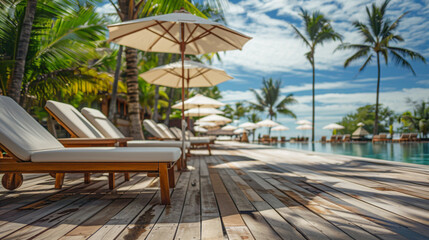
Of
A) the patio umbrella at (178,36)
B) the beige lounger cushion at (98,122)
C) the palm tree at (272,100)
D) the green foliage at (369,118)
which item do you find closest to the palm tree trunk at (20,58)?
the beige lounger cushion at (98,122)

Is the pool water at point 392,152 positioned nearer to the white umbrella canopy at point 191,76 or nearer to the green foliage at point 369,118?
the white umbrella canopy at point 191,76

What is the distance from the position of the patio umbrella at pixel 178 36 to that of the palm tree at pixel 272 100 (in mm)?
26213

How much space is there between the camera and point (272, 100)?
3086 centimetres

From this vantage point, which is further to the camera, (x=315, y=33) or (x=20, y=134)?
(x=315, y=33)

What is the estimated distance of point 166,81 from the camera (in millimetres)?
6734

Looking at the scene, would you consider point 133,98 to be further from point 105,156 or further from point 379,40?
point 379,40

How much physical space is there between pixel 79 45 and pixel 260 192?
686cm

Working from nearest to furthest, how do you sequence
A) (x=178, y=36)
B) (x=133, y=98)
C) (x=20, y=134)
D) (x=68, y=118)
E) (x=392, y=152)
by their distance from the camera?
(x=20, y=134), (x=68, y=118), (x=178, y=36), (x=133, y=98), (x=392, y=152)

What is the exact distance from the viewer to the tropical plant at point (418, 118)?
80.9ft

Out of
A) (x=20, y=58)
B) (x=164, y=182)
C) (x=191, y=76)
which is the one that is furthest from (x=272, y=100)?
(x=164, y=182)

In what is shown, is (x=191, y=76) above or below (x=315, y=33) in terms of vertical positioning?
below

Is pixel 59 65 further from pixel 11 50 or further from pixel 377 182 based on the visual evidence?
pixel 377 182

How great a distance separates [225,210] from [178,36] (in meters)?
3.74

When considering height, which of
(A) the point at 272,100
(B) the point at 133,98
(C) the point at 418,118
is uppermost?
(A) the point at 272,100
